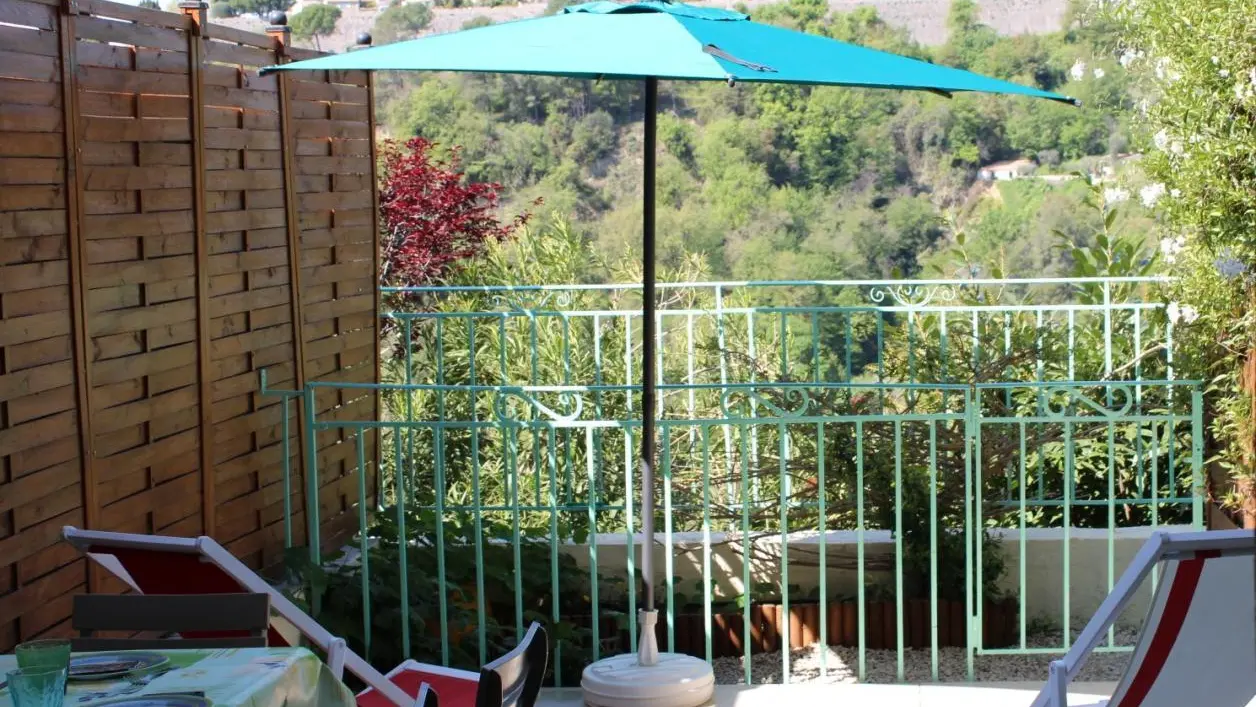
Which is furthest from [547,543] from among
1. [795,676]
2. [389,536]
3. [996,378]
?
[996,378]

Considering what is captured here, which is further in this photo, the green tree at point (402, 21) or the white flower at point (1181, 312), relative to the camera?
the green tree at point (402, 21)

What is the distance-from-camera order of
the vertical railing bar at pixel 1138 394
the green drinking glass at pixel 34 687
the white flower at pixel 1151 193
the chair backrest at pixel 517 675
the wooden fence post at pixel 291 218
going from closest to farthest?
1. the green drinking glass at pixel 34 687
2. the chair backrest at pixel 517 675
3. the white flower at pixel 1151 193
4. the wooden fence post at pixel 291 218
5. the vertical railing bar at pixel 1138 394

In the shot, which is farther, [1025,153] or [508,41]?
[1025,153]

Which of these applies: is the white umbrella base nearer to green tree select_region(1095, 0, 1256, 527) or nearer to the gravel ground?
the gravel ground

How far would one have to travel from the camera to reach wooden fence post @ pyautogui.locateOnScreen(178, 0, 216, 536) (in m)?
4.53

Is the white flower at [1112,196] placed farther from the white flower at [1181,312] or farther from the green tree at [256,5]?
the green tree at [256,5]

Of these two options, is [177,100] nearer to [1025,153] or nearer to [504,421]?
[504,421]

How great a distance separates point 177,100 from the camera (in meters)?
4.46

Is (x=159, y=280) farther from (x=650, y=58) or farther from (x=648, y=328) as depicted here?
(x=650, y=58)

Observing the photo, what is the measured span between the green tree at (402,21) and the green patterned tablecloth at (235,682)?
25440mm

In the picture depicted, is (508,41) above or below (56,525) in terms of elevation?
above

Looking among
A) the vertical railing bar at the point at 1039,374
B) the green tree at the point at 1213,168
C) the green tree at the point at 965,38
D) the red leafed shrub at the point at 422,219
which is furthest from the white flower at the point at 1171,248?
the green tree at the point at 965,38

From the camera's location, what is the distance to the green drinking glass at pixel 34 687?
2082 millimetres

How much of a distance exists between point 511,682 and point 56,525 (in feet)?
6.47
